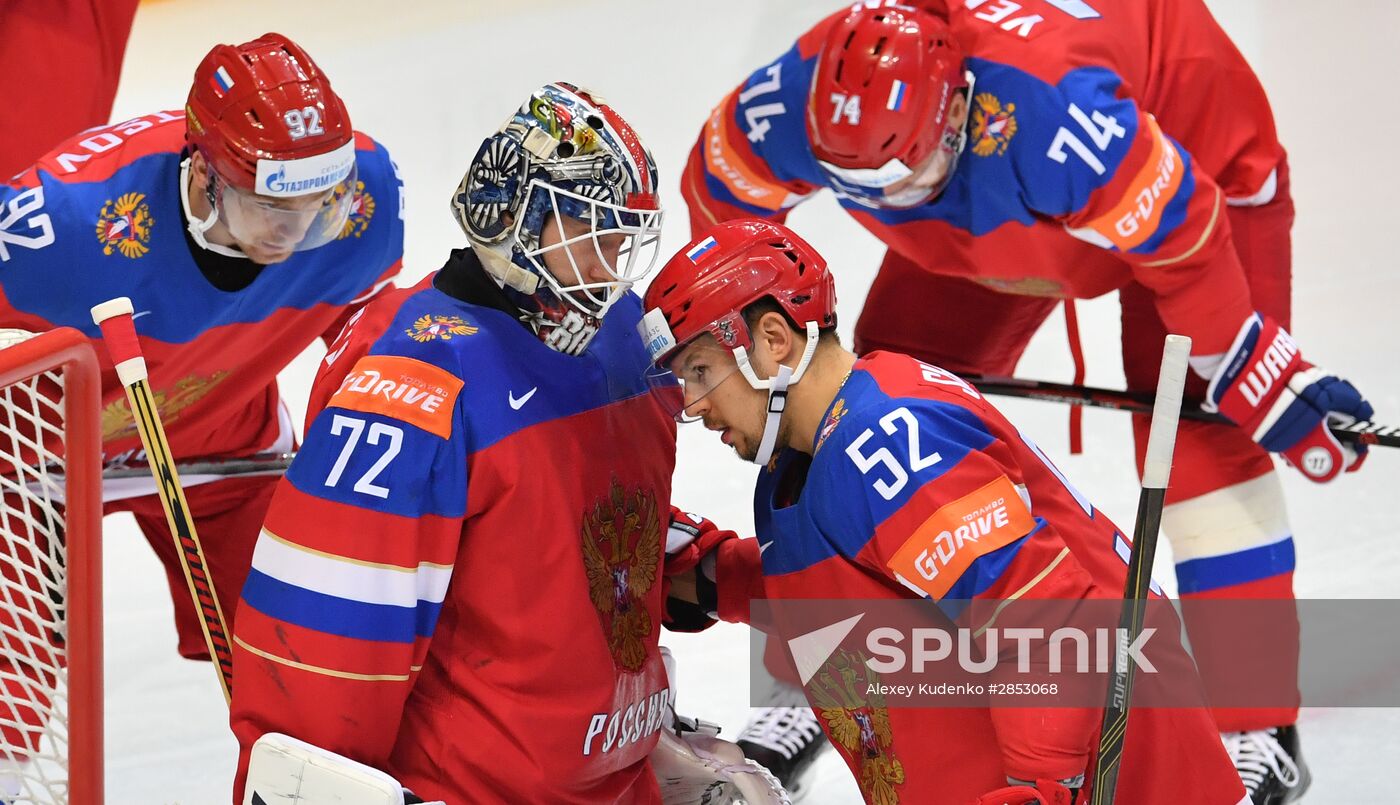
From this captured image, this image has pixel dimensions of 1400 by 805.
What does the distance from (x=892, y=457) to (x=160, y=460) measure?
0.82 meters

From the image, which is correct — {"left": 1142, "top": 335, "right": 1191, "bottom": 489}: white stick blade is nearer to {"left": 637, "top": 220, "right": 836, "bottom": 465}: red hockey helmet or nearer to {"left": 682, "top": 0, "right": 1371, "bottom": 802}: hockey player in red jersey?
{"left": 637, "top": 220, "right": 836, "bottom": 465}: red hockey helmet

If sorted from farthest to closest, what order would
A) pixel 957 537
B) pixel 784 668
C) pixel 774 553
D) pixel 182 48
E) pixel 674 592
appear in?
pixel 182 48
pixel 784 668
pixel 674 592
pixel 774 553
pixel 957 537

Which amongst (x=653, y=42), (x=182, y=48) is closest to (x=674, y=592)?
(x=653, y=42)

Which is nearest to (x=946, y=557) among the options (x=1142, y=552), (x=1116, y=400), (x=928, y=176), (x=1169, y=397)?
(x=1142, y=552)

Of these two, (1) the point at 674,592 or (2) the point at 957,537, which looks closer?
(2) the point at 957,537

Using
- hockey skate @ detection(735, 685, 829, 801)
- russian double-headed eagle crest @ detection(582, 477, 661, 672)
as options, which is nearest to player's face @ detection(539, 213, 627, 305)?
russian double-headed eagle crest @ detection(582, 477, 661, 672)

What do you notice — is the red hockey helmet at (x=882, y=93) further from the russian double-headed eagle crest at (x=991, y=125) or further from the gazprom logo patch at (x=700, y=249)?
the gazprom logo patch at (x=700, y=249)

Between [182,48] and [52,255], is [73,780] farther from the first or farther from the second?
[182,48]

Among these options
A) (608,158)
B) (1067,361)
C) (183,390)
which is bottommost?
(1067,361)

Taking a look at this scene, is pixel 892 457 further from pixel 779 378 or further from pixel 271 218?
pixel 271 218

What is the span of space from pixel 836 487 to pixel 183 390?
1.25 meters

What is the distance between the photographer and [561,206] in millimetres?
1774

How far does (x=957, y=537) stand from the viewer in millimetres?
1734

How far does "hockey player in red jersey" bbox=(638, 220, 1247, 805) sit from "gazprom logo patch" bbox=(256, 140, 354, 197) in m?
0.64
